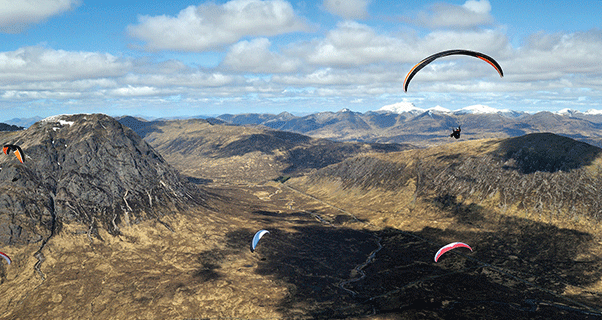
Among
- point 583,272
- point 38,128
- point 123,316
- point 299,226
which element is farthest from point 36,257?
point 583,272

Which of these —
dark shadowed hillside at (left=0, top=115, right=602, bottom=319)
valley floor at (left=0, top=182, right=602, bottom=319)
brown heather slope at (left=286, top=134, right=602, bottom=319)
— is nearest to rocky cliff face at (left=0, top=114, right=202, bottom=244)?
dark shadowed hillside at (left=0, top=115, right=602, bottom=319)

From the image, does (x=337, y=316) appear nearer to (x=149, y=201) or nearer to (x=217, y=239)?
(x=217, y=239)

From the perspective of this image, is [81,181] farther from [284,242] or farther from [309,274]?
[309,274]

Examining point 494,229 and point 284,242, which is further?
point 494,229

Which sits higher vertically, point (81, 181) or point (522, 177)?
point (81, 181)

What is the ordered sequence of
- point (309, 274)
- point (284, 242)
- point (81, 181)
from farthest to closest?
1. point (284, 242)
2. point (81, 181)
3. point (309, 274)

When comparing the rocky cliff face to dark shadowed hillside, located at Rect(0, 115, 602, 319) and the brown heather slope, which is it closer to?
dark shadowed hillside, located at Rect(0, 115, 602, 319)

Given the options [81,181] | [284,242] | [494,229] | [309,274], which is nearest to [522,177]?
[494,229]

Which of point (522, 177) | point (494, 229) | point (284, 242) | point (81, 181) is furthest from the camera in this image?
point (522, 177)

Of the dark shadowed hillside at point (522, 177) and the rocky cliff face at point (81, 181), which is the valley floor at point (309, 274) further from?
the dark shadowed hillside at point (522, 177)

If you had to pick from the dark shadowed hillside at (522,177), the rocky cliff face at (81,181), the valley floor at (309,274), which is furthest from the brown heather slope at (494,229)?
the rocky cliff face at (81,181)
